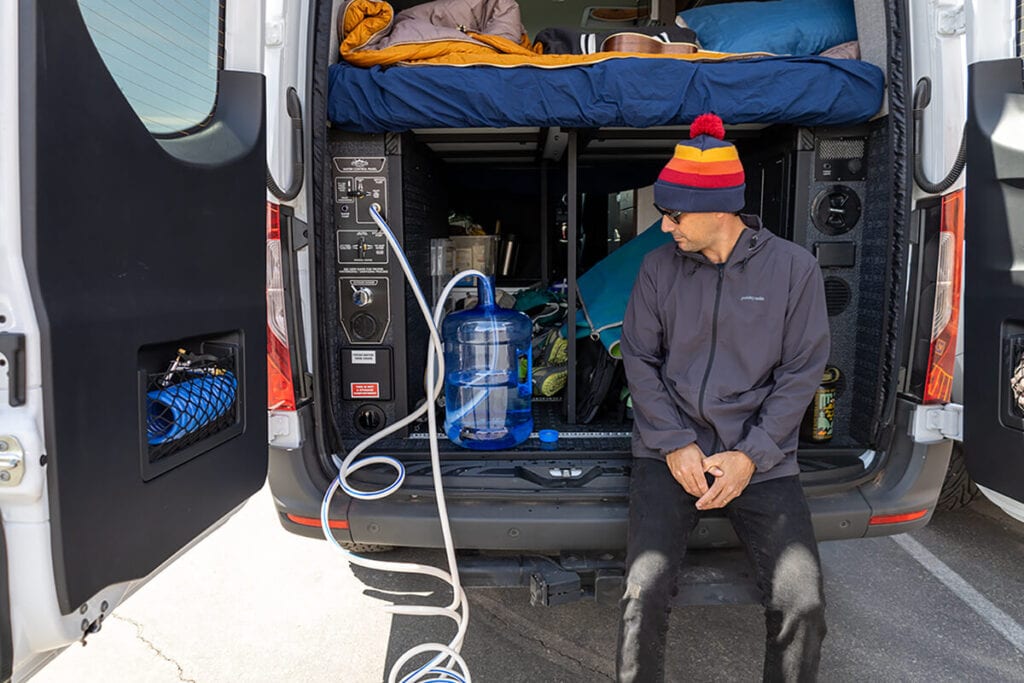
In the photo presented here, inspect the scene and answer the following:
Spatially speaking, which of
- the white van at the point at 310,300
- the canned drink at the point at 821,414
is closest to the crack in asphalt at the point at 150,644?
the white van at the point at 310,300

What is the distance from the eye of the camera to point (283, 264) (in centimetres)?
204

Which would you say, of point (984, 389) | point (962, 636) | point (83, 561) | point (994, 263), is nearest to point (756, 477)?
point (984, 389)

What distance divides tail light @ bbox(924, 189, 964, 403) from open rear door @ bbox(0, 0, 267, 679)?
6.25 ft

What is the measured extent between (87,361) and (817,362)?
1.92 meters

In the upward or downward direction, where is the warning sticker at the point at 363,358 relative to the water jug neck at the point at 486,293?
downward

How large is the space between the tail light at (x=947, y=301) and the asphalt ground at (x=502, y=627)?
1.04 m

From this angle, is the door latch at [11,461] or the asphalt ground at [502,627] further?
the asphalt ground at [502,627]

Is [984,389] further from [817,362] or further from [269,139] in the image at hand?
[269,139]

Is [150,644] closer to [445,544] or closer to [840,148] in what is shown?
[445,544]

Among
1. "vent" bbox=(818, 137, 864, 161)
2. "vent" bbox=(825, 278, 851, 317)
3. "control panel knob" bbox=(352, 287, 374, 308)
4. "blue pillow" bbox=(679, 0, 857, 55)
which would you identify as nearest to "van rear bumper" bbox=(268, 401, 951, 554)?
"vent" bbox=(825, 278, 851, 317)

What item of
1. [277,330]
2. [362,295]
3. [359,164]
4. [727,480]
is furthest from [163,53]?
[727,480]

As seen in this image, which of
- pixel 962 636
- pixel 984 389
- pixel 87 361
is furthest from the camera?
pixel 962 636

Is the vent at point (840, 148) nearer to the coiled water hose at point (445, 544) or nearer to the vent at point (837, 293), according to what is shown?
the vent at point (837, 293)

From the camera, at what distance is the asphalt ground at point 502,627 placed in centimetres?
233
